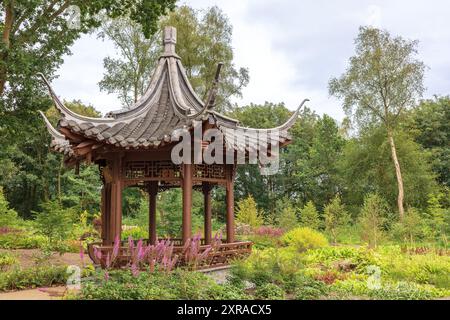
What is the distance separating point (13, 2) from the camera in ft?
40.1

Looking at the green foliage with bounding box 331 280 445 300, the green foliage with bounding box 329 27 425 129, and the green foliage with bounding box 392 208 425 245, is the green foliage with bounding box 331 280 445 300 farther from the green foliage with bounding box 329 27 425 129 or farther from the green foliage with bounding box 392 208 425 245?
the green foliage with bounding box 329 27 425 129

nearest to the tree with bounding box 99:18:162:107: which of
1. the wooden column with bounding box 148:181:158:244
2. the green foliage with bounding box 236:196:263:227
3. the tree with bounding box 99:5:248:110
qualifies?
the tree with bounding box 99:5:248:110

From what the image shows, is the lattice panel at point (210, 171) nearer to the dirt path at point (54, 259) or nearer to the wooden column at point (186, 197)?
the wooden column at point (186, 197)

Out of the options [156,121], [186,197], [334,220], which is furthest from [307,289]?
[334,220]

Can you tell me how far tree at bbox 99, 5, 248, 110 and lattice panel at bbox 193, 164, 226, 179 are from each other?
16388 millimetres

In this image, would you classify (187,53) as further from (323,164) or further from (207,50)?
(323,164)

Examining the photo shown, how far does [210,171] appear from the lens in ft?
34.5

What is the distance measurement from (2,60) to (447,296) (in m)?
11.5

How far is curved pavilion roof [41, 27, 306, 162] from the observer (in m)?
8.61

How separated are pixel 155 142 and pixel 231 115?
897 inches

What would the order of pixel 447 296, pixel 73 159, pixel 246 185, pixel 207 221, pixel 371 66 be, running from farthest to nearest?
pixel 246 185 < pixel 371 66 < pixel 207 221 < pixel 73 159 < pixel 447 296

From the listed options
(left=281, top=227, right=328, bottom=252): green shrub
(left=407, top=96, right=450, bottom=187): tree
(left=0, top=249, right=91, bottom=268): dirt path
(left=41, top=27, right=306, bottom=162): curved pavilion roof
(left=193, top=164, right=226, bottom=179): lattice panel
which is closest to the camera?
(left=41, top=27, right=306, bottom=162): curved pavilion roof

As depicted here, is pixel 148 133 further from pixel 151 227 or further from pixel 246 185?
pixel 246 185
